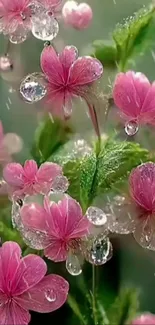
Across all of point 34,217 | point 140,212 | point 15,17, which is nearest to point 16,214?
point 34,217

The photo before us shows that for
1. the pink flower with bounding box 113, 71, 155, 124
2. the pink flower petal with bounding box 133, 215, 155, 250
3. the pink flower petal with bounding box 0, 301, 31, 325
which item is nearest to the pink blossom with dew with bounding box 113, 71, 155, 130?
the pink flower with bounding box 113, 71, 155, 124

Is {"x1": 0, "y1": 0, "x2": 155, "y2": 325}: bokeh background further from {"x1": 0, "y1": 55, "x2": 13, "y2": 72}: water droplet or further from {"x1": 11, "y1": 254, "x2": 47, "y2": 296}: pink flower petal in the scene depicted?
{"x1": 11, "y1": 254, "x2": 47, "y2": 296}: pink flower petal

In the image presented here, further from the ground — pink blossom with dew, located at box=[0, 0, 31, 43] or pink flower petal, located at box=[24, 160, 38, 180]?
pink blossom with dew, located at box=[0, 0, 31, 43]

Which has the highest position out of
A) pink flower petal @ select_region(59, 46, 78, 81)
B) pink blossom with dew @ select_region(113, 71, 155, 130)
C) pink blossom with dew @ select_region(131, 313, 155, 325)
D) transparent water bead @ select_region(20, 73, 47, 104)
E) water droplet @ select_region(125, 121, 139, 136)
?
pink flower petal @ select_region(59, 46, 78, 81)

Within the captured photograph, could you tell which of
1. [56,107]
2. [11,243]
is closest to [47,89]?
[56,107]

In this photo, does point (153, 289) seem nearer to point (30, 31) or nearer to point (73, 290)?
point (73, 290)

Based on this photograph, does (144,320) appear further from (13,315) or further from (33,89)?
(33,89)
